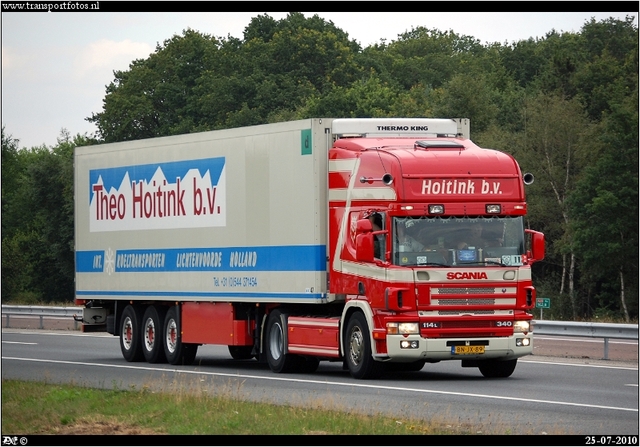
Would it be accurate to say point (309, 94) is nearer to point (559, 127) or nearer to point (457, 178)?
point (559, 127)

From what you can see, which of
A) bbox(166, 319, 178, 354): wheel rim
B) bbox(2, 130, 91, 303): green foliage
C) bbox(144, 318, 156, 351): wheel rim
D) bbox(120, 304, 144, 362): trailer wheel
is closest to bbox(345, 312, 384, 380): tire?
bbox(166, 319, 178, 354): wheel rim

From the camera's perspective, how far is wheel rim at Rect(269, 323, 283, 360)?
2330 centimetres

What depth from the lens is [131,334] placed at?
2770cm

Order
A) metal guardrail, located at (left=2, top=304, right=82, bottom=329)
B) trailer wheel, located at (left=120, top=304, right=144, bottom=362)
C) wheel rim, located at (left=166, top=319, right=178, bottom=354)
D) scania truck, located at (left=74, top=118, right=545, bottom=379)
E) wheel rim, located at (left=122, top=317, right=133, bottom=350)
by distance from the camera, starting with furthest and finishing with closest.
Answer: metal guardrail, located at (left=2, top=304, right=82, bottom=329) < wheel rim, located at (left=122, top=317, right=133, bottom=350) < trailer wheel, located at (left=120, top=304, right=144, bottom=362) < wheel rim, located at (left=166, top=319, right=178, bottom=354) < scania truck, located at (left=74, top=118, right=545, bottom=379)

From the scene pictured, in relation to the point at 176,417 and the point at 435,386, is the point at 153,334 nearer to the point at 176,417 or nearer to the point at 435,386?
the point at 435,386

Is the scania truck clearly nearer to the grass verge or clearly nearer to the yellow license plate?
the yellow license plate

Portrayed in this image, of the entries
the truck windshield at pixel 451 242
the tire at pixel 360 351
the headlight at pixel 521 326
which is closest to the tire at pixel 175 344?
the tire at pixel 360 351

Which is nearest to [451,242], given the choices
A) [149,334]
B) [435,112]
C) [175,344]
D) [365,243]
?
[365,243]

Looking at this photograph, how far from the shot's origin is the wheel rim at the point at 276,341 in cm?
2330

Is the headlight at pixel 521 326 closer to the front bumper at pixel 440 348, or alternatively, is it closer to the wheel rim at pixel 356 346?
the front bumper at pixel 440 348

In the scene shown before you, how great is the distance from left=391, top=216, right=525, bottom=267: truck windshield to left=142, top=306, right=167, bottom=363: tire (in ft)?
25.4

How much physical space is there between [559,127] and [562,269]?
627 cm

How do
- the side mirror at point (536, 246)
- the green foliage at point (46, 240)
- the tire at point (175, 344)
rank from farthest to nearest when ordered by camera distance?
the green foliage at point (46, 240) < the tire at point (175, 344) < the side mirror at point (536, 246)

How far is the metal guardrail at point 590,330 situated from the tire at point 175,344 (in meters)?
6.47
